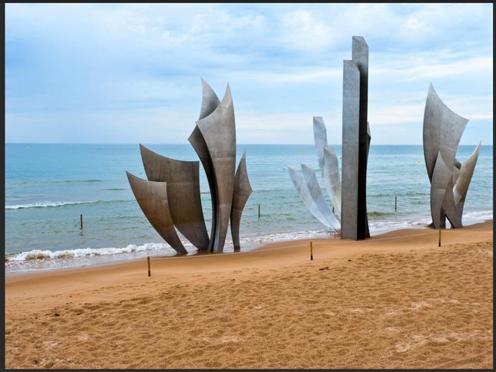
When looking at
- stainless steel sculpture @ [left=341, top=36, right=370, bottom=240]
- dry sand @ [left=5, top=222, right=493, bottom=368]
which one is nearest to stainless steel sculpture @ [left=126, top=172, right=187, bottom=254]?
dry sand @ [left=5, top=222, right=493, bottom=368]

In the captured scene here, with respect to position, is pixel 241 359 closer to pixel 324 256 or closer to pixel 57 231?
pixel 324 256

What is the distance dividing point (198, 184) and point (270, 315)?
6159 mm

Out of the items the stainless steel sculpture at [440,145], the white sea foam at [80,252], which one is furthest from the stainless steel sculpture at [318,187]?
the white sea foam at [80,252]

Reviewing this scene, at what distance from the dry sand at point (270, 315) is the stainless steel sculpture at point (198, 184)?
2.12 meters

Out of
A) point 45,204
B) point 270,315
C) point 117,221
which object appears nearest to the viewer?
point 270,315

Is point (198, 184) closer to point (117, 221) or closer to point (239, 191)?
point (239, 191)

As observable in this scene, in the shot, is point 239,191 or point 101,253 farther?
point 101,253

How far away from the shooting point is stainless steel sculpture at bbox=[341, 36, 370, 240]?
12.9 meters

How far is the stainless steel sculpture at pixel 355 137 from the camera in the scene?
42.2ft

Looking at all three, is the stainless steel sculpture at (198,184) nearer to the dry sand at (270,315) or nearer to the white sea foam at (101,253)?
the white sea foam at (101,253)

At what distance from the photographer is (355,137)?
12.9 m

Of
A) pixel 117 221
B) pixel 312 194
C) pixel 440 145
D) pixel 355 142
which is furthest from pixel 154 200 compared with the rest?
pixel 117 221

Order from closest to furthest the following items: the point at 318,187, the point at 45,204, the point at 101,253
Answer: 1. the point at 101,253
2. the point at 318,187
3. the point at 45,204

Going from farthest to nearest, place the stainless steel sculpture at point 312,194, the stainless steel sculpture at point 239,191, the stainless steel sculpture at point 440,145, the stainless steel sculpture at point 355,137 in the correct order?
the stainless steel sculpture at point 312,194 < the stainless steel sculpture at point 440,145 < the stainless steel sculpture at point 355,137 < the stainless steel sculpture at point 239,191
